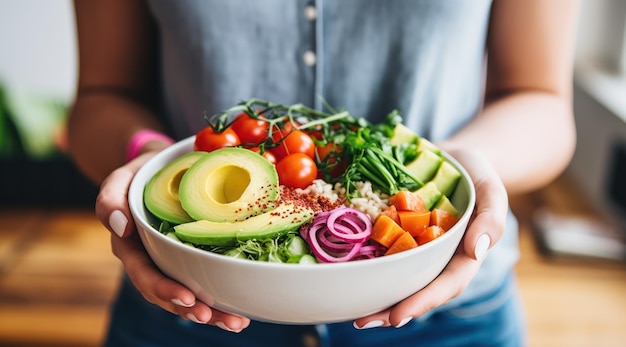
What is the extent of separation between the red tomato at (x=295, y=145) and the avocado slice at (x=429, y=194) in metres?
0.14

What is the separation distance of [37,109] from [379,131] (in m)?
1.89

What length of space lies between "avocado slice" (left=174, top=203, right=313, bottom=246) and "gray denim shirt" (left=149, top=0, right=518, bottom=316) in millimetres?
365

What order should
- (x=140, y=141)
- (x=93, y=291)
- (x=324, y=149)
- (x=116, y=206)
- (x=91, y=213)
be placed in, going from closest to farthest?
(x=116, y=206)
(x=324, y=149)
(x=140, y=141)
(x=93, y=291)
(x=91, y=213)

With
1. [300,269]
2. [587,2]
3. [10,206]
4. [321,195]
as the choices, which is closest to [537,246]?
[587,2]

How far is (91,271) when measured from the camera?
191cm

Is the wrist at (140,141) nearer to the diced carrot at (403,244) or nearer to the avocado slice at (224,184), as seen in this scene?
the avocado slice at (224,184)

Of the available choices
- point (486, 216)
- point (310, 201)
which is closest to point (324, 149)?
point (310, 201)

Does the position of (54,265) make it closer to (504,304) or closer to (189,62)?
(189,62)

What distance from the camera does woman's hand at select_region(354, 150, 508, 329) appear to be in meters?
0.64

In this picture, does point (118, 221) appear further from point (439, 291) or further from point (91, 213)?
point (91, 213)

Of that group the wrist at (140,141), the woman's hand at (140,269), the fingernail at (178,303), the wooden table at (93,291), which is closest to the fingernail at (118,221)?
the woman's hand at (140,269)

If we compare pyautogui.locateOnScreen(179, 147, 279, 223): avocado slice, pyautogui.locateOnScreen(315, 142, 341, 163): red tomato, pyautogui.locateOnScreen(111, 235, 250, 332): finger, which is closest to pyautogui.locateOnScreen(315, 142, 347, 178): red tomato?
pyautogui.locateOnScreen(315, 142, 341, 163): red tomato

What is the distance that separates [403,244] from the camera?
2.06ft

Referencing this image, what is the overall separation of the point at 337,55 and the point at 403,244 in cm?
44
